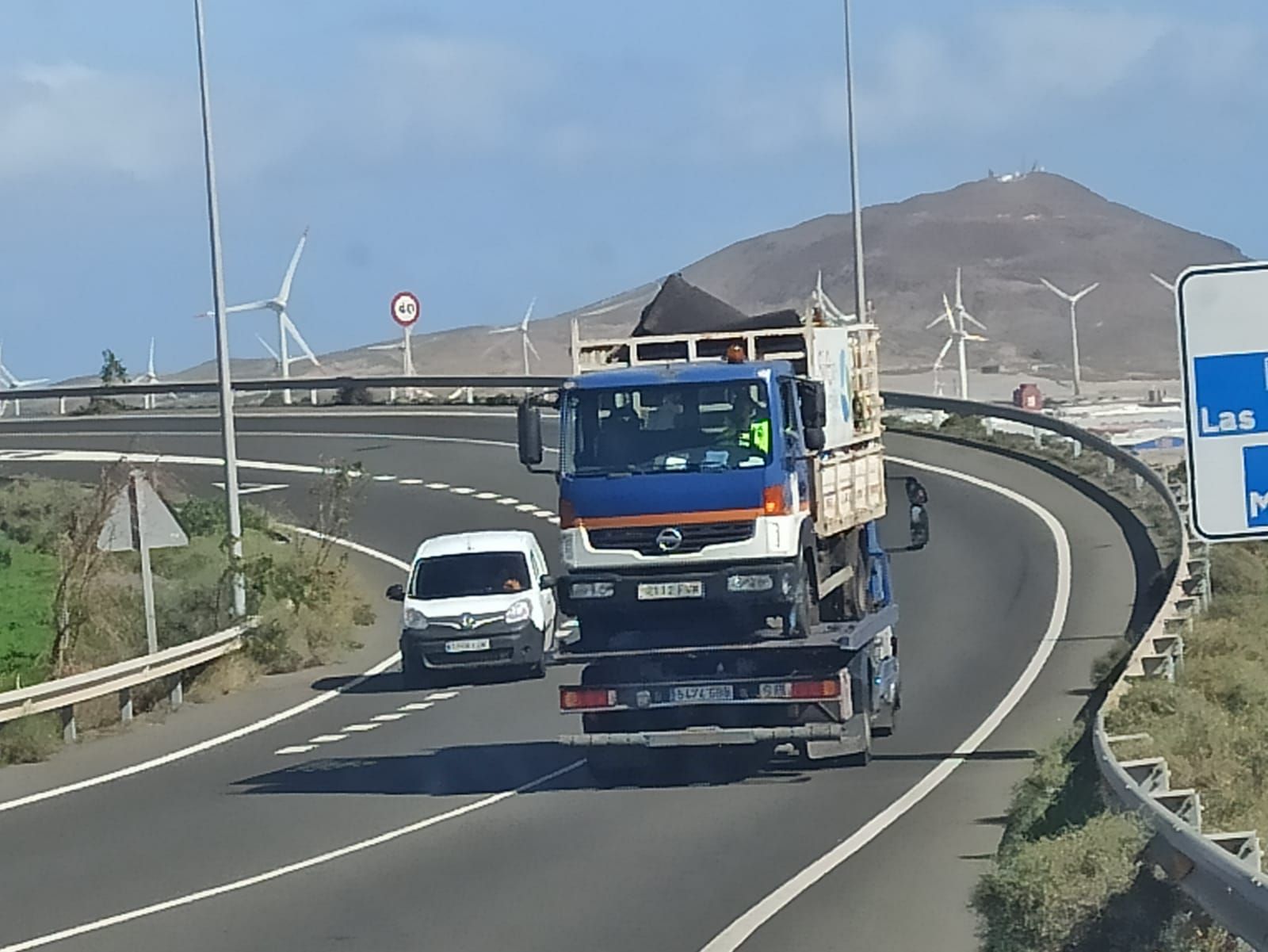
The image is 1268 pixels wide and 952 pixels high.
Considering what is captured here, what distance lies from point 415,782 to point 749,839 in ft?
15.9

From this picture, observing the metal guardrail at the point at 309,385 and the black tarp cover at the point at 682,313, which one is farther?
the metal guardrail at the point at 309,385

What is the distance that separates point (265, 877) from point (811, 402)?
6.33m

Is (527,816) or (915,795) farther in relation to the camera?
(915,795)

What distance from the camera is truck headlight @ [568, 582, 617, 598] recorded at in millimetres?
18453

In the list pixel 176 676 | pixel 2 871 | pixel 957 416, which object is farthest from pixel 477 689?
pixel 957 416

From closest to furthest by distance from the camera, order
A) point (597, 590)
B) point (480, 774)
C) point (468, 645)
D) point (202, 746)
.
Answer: point (597, 590)
point (480, 774)
point (202, 746)
point (468, 645)

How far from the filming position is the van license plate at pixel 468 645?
2744 centimetres

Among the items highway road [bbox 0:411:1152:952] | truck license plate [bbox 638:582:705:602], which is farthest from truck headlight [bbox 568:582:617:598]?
highway road [bbox 0:411:1152:952]

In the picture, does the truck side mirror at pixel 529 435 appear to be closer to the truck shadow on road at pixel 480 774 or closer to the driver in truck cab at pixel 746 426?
the driver in truck cab at pixel 746 426

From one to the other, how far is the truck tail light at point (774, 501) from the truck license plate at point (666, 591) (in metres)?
0.84

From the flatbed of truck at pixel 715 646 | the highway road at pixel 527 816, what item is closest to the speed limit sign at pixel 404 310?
the highway road at pixel 527 816

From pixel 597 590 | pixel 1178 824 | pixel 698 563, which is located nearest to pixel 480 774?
pixel 597 590

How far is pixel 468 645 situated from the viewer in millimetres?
27438

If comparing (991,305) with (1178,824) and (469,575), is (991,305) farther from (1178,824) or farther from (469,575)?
(1178,824)
